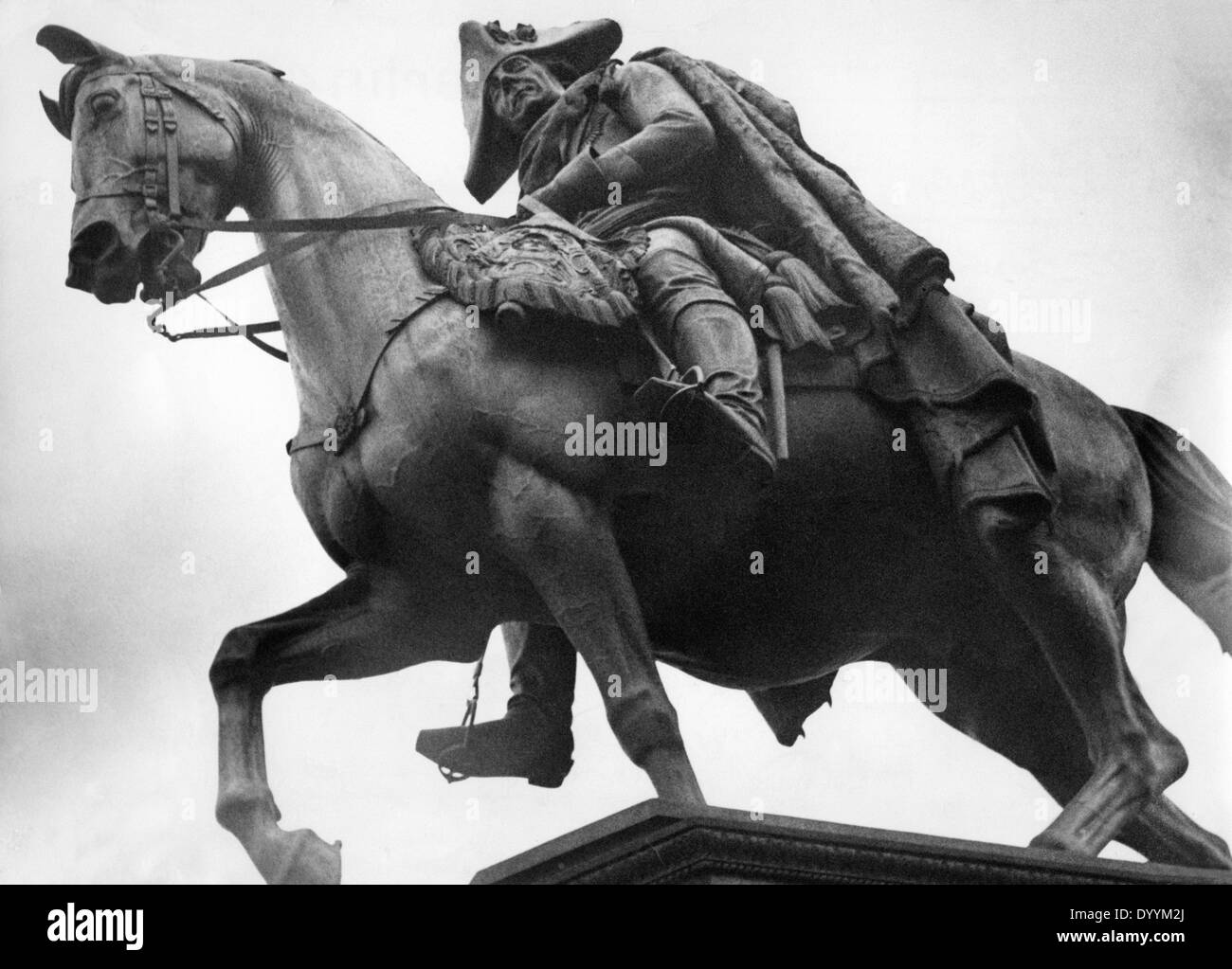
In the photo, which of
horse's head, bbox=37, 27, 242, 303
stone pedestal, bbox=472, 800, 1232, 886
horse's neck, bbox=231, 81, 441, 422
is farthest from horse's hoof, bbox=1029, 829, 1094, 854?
horse's head, bbox=37, 27, 242, 303

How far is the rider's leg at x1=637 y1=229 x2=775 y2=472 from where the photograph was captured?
12453 mm

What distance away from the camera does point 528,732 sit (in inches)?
522

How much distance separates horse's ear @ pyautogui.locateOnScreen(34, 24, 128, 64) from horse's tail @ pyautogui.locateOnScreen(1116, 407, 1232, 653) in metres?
4.50

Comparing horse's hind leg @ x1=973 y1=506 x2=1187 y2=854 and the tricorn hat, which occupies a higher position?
the tricorn hat

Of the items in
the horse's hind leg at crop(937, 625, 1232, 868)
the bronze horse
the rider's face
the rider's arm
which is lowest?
the horse's hind leg at crop(937, 625, 1232, 868)

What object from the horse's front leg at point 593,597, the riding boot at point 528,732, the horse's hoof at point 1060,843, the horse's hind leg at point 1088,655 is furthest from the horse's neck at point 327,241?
the horse's hoof at point 1060,843

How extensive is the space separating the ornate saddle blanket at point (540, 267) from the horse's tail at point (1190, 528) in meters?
2.47

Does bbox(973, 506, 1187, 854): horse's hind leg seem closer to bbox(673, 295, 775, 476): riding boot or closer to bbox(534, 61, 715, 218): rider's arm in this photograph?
bbox(673, 295, 775, 476): riding boot

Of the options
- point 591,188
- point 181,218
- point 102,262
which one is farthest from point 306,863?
point 591,188

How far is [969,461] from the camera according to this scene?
12953mm

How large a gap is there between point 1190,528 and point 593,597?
115 inches
